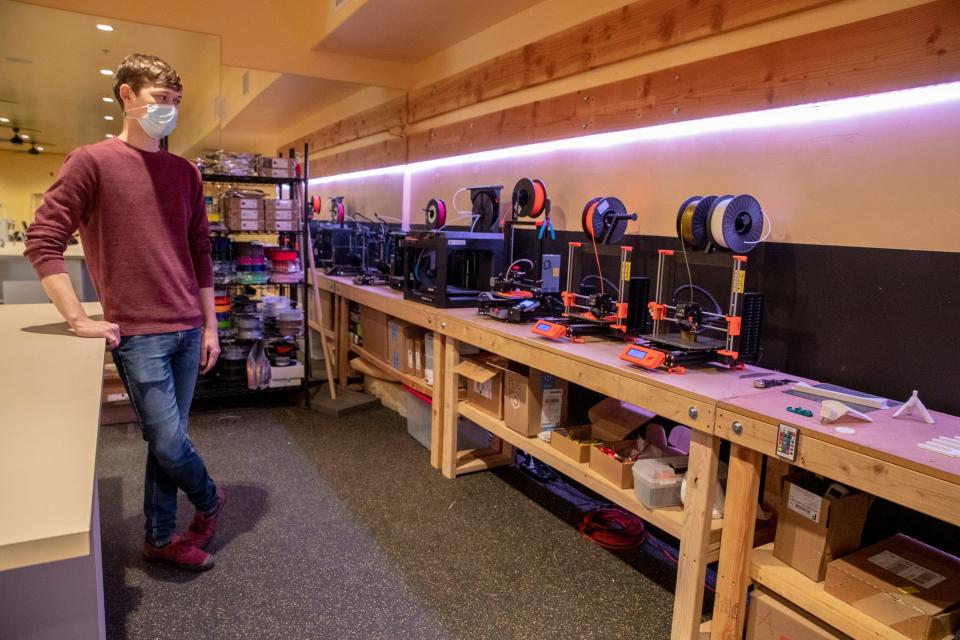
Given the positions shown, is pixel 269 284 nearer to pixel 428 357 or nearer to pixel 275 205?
pixel 275 205

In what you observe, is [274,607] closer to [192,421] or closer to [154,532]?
[154,532]

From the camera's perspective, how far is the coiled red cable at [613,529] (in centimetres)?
260

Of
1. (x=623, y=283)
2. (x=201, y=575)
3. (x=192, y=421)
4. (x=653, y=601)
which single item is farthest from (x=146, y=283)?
(x=192, y=421)

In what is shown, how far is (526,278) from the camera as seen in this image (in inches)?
135

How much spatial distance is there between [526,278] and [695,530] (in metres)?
1.84

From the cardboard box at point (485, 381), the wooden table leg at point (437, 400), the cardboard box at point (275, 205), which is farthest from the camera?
the cardboard box at point (275, 205)

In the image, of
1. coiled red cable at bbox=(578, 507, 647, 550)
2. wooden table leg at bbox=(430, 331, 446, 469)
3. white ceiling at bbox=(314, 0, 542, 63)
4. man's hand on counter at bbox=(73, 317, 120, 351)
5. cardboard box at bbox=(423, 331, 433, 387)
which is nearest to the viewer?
man's hand on counter at bbox=(73, 317, 120, 351)

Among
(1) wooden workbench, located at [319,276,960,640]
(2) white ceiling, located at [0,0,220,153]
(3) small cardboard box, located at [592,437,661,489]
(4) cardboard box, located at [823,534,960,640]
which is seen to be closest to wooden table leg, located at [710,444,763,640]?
(1) wooden workbench, located at [319,276,960,640]

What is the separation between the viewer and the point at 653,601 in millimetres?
2213

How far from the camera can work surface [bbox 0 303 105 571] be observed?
698mm

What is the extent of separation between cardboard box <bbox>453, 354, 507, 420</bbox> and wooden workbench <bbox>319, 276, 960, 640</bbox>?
0.27 meters

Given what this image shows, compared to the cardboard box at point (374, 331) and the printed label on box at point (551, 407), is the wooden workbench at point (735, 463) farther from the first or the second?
the cardboard box at point (374, 331)

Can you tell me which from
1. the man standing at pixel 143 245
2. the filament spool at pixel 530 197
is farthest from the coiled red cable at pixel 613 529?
the man standing at pixel 143 245

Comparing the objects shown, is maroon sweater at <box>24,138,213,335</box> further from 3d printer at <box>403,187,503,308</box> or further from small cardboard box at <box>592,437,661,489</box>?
small cardboard box at <box>592,437,661,489</box>
